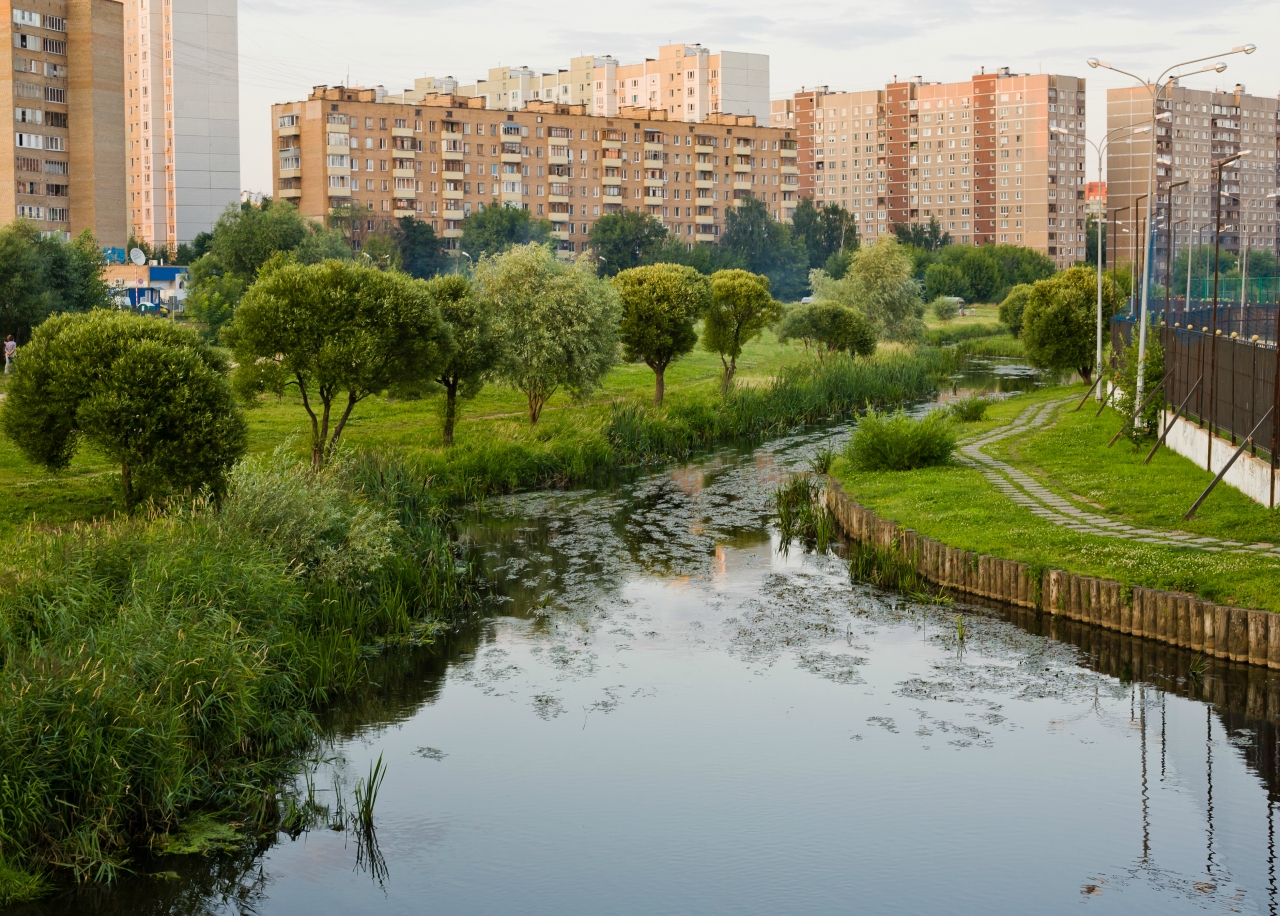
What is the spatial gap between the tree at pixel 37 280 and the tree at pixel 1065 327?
38.5 metres

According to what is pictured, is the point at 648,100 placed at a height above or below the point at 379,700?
above

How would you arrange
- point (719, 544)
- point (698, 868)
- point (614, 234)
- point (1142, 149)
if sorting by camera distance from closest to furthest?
1. point (698, 868)
2. point (719, 544)
3. point (614, 234)
4. point (1142, 149)

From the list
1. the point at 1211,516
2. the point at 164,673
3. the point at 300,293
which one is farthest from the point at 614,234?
the point at 164,673

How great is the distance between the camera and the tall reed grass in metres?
11.9

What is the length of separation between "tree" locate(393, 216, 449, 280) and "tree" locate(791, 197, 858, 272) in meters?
46.1

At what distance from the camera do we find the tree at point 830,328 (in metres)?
62.7

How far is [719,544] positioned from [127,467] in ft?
38.3

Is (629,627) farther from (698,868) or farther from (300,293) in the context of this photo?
(300,293)

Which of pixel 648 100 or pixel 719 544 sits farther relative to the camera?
pixel 648 100

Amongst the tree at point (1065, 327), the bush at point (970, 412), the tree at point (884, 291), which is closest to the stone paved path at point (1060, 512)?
the bush at point (970, 412)

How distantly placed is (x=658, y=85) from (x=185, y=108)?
240ft

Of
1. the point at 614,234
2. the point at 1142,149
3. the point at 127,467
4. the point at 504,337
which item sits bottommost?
the point at 127,467

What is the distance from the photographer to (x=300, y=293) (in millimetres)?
28516

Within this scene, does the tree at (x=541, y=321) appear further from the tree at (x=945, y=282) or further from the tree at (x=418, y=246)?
the tree at (x=418, y=246)
